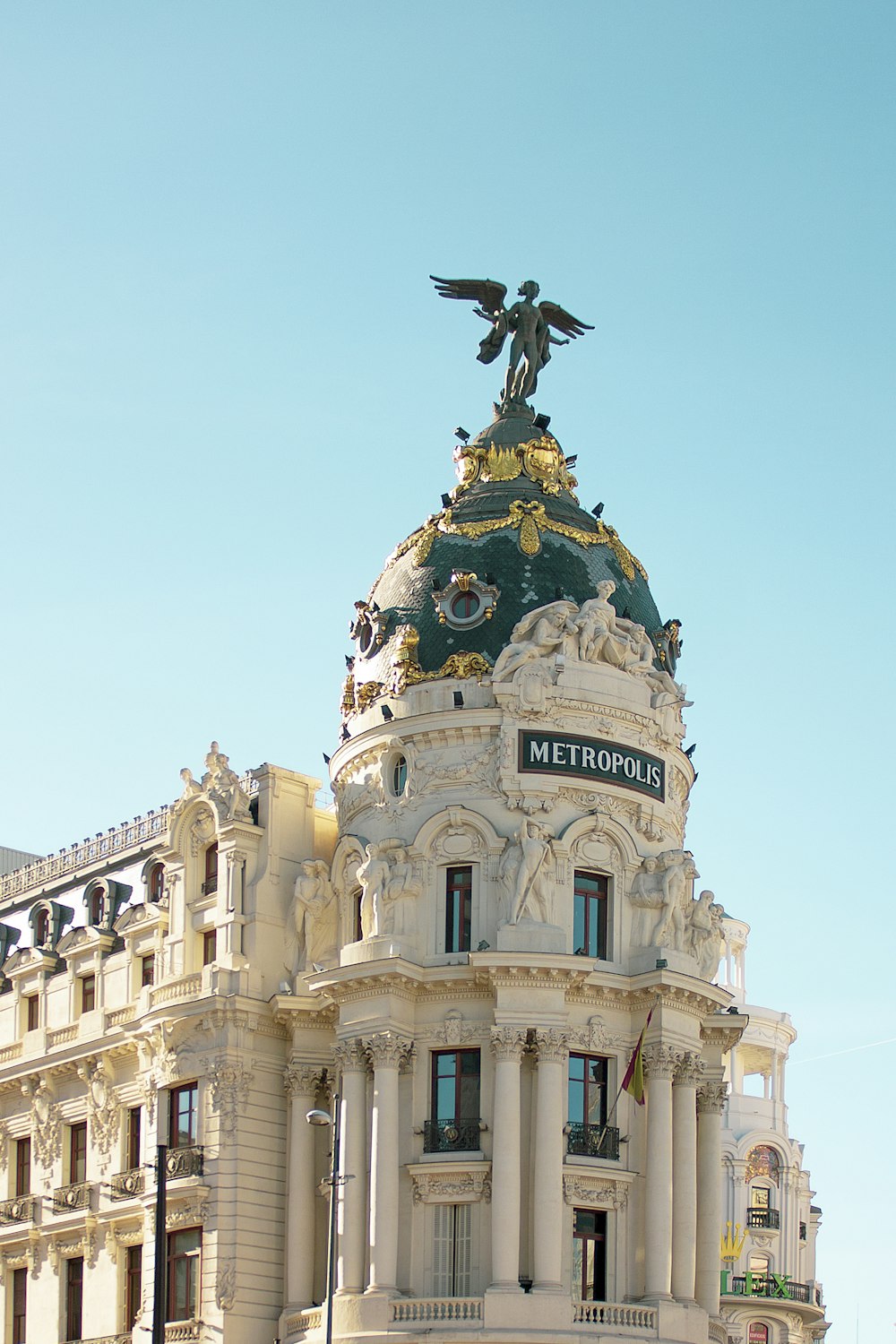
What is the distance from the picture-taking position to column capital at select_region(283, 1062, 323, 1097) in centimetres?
6756

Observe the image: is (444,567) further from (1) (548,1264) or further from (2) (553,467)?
(1) (548,1264)

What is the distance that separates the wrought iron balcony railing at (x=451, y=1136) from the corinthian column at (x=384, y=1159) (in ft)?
3.03

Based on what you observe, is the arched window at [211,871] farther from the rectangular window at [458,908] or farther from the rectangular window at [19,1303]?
the rectangular window at [19,1303]

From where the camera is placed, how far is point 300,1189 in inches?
2611

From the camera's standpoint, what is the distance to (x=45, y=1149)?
7469 cm

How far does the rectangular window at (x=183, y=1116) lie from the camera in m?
68.0

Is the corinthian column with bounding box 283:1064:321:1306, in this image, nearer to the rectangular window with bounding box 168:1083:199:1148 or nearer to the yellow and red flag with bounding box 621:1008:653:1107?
the rectangular window with bounding box 168:1083:199:1148

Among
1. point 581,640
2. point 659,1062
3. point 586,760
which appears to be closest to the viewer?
point 659,1062

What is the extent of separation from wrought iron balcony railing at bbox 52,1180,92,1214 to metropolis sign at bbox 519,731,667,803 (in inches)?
776

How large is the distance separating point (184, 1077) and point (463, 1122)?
9.25 metres

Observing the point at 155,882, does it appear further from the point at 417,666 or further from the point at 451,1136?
the point at 451,1136

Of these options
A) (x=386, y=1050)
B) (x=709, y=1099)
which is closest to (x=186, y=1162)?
(x=386, y=1050)

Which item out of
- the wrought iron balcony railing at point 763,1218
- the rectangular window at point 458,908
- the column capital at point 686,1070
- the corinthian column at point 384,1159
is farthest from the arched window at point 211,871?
the wrought iron balcony railing at point 763,1218

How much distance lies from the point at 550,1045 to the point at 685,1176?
590 cm
